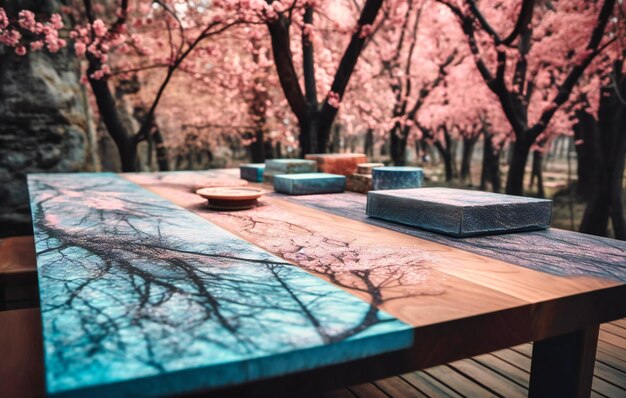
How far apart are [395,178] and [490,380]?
1264mm

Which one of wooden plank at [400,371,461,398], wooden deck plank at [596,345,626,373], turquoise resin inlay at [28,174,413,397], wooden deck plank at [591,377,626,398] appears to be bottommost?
wooden plank at [400,371,461,398]

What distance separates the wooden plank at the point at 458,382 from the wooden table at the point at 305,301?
817mm

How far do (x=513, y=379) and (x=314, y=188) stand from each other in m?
1.64

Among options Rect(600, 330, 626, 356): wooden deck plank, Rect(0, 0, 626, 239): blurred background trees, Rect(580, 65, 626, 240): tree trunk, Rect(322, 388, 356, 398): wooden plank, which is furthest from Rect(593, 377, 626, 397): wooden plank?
Rect(580, 65, 626, 240): tree trunk

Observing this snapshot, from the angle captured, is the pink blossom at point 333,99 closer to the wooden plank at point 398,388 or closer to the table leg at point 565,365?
the wooden plank at point 398,388

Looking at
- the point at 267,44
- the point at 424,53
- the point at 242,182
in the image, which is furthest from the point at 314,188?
the point at 424,53

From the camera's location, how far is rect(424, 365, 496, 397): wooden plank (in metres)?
2.32

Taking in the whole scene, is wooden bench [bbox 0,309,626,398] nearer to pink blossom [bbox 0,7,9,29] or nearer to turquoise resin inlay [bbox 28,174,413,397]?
turquoise resin inlay [bbox 28,174,413,397]

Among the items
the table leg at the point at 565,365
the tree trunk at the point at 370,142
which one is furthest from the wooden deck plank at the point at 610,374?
the tree trunk at the point at 370,142

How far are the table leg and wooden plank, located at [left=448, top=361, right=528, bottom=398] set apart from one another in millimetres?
830

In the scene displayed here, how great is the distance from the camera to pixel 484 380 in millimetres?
2445

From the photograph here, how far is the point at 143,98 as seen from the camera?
39.2ft

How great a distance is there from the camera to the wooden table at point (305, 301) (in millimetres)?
824

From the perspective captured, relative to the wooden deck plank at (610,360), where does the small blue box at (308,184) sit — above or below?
above
